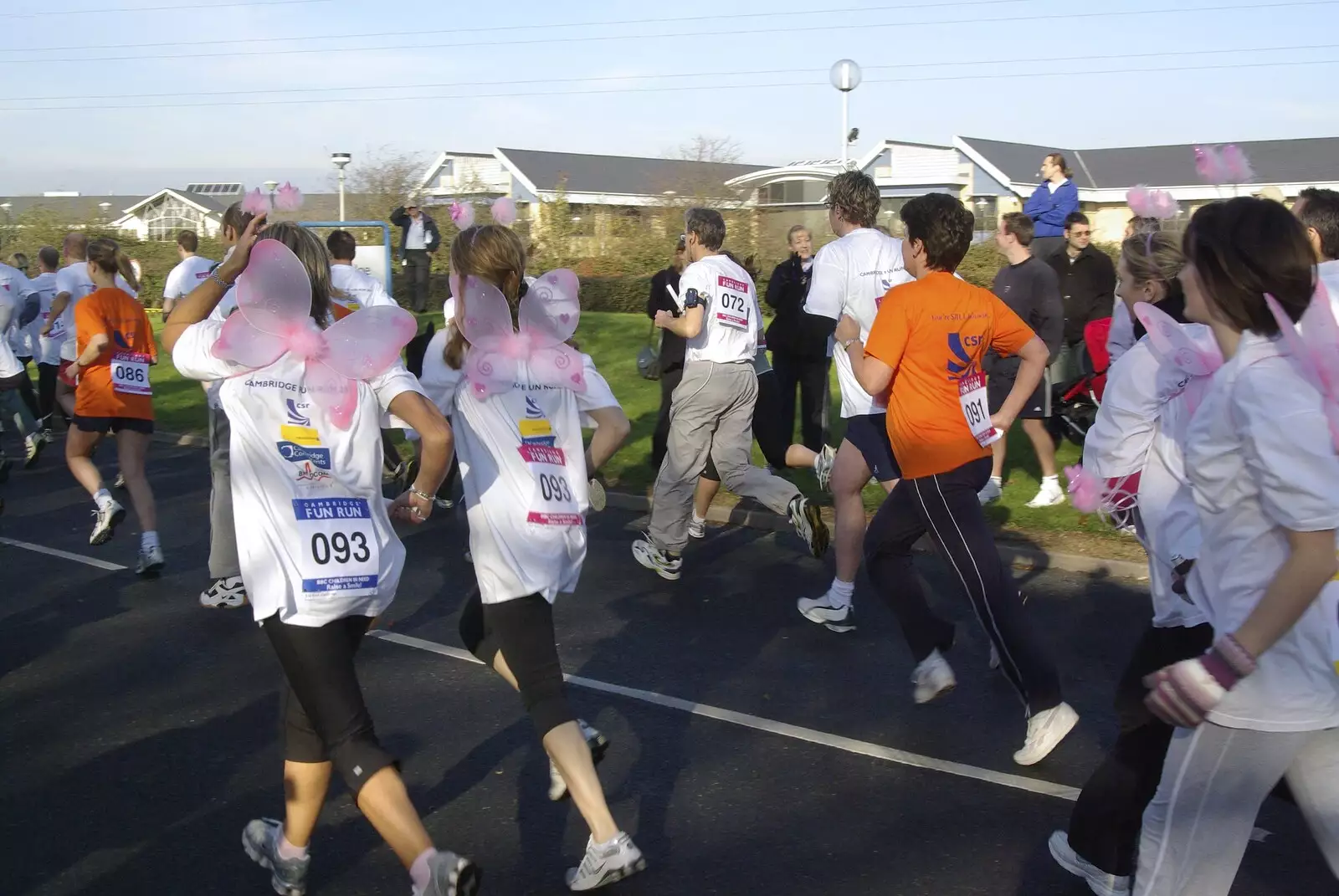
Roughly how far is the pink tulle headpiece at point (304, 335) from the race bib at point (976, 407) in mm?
2379

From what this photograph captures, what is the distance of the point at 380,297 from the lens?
25.5ft

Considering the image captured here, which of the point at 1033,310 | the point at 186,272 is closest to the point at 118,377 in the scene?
the point at 186,272

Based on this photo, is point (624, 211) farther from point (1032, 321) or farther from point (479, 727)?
point (479, 727)

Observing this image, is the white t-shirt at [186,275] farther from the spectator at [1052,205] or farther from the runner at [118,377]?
the spectator at [1052,205]

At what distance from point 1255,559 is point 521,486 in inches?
81.2

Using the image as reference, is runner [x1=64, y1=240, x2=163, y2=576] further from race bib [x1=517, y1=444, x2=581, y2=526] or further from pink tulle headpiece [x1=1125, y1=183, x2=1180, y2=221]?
pink tulle headpiece [x1=1125, y1=183, x2=1180, y2=221]

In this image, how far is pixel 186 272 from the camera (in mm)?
9820

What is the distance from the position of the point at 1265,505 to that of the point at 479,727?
11.6 feet

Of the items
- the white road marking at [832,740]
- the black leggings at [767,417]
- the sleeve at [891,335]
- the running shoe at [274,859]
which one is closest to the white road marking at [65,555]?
the white road marking at [832,740]

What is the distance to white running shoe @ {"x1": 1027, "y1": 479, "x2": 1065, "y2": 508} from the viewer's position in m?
9.05

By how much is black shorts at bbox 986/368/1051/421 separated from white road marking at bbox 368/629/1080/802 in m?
4.48

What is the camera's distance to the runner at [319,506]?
3.39m

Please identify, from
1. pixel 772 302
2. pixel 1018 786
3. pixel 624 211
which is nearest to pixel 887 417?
pixel 1018 786

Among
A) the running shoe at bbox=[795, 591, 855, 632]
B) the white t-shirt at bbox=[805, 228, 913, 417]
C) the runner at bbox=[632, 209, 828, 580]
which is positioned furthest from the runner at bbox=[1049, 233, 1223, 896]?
the runner at bbox=[632, 209, 828, 580]
